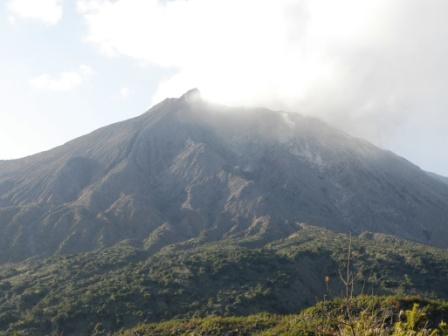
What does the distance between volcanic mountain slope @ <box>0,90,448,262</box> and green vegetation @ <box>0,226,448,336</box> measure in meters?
13.2

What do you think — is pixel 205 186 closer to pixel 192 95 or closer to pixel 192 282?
pixel 192 95

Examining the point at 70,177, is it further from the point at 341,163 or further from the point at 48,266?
the point at 341,163

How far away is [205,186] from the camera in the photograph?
3851 inches

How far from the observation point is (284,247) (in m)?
66.0

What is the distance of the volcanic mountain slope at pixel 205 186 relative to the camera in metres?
80.9

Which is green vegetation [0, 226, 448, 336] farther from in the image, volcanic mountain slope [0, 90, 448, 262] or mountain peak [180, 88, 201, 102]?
mountain peak [180, 88, 201, 102]

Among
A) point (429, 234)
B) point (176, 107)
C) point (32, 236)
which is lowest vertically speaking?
point (429, 234)

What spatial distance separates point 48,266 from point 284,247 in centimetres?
2769

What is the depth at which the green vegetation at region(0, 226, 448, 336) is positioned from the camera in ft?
135

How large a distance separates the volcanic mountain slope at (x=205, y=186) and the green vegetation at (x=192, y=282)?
13.2m

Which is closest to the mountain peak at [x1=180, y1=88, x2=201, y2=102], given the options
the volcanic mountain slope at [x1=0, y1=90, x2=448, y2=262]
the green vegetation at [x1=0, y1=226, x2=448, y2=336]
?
the volcanic mountain slope at [x1=0, y1=90, x2=448, y2=262]

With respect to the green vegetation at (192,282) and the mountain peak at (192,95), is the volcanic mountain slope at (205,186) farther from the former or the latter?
the green vegetation at (192,282)

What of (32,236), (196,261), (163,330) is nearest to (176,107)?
(32,236)

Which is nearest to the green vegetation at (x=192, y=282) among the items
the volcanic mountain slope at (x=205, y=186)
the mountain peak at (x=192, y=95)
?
the volcanic mountain slope at (x=205, y=186)
